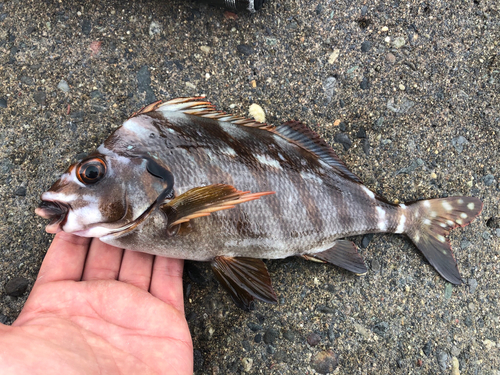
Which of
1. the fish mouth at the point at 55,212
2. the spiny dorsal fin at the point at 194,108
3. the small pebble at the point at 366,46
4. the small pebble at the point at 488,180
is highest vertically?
the small pebble at the point at 366,46

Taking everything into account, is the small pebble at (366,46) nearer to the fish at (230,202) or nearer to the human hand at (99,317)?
the fish at (230,202)

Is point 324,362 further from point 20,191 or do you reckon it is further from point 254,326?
point 20,191

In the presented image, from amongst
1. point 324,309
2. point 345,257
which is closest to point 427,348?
point 324,309

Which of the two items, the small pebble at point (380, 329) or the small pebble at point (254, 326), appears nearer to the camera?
the small pebble at point (254, 326)

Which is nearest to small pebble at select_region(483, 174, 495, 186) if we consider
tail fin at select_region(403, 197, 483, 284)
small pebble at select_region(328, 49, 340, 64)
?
tail fin at select_region(403, 197, 483, 284)

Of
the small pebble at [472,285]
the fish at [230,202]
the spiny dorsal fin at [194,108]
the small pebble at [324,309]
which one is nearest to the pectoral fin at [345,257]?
the fish at [230,202]

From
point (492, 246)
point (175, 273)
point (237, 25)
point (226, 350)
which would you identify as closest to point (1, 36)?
point (237, 25)

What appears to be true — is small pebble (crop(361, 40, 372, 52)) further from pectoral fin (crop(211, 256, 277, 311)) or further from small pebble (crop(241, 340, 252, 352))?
small pebble (crop(241, 340, 252, 352))

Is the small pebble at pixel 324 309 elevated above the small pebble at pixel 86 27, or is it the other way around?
the small pebble at pixel 86 27
